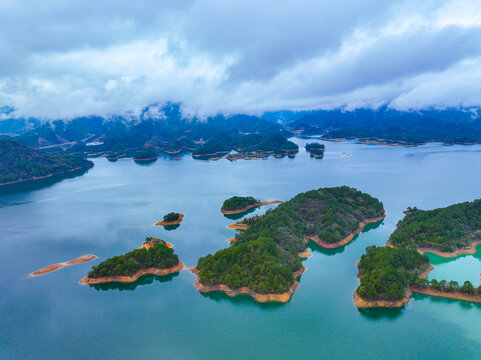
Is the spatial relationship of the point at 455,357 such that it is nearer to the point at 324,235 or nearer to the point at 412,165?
the point at 324,235

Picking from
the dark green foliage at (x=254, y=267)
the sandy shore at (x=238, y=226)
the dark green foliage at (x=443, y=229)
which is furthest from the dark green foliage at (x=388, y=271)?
the sandy shore at (x=238, y=226)

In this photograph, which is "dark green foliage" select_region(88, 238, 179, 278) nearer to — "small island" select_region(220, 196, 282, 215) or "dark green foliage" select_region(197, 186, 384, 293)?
"dark green foliage" select_region(197, 186, 384, 293)

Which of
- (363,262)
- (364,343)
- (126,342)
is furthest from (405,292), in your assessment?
(126,342)

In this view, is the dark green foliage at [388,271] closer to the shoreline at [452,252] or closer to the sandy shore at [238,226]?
the shoreline at [452,252]

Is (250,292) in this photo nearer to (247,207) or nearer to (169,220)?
(169,220)

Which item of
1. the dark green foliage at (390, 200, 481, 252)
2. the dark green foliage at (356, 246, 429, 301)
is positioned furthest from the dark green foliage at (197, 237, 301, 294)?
the dark green foliage at (390, 200, 481, 252)

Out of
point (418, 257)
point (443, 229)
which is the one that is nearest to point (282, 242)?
point (418, 257)

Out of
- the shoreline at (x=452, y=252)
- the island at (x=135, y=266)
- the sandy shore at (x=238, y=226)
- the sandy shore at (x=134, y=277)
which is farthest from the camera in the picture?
the sandy shore at (x=238, y=226)
